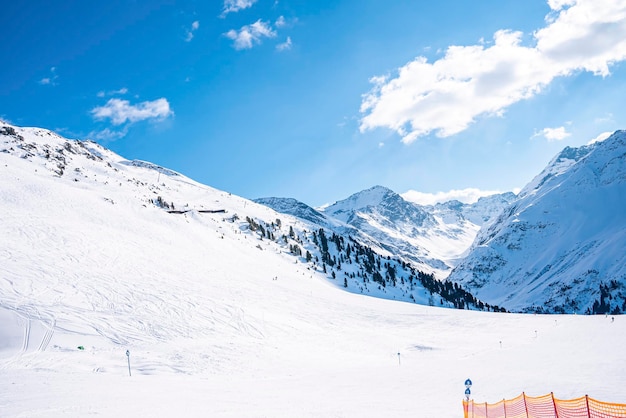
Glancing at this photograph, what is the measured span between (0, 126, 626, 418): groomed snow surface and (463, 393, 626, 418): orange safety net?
115cm

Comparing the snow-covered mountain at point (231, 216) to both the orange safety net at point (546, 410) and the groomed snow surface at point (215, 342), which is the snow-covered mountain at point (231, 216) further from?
the orange safety net at point (546, 410)

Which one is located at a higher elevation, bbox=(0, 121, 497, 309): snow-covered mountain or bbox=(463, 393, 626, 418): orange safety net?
bbox=(0, 121, 497, 309): snow-covered mountain

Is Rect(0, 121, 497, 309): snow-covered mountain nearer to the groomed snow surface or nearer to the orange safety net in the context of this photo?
the groomed snow surface

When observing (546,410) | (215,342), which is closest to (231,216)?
(215,342)

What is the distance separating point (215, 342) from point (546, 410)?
91.6 feet

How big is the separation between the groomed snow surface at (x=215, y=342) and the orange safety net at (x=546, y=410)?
1150mm

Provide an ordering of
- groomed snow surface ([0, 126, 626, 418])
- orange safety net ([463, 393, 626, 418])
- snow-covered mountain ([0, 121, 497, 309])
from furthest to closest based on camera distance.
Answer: snow-covered mountain ([0, 121, 497, 309])
groomed snow surface ([0, 126, 626, 418])
orange safety net ([463, 393, 626, 418])

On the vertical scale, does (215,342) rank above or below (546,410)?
above

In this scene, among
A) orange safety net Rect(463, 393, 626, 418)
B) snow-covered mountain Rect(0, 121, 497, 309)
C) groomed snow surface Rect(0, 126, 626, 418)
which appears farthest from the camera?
snow-covered mountain Rect(0, 121, 497, 309)

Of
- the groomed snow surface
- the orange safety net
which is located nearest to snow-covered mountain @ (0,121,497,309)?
the groomed snow surface

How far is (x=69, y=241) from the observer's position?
52375 millimetres

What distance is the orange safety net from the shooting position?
13953mm

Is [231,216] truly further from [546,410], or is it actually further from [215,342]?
[546,410]

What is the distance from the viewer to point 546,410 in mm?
15641
